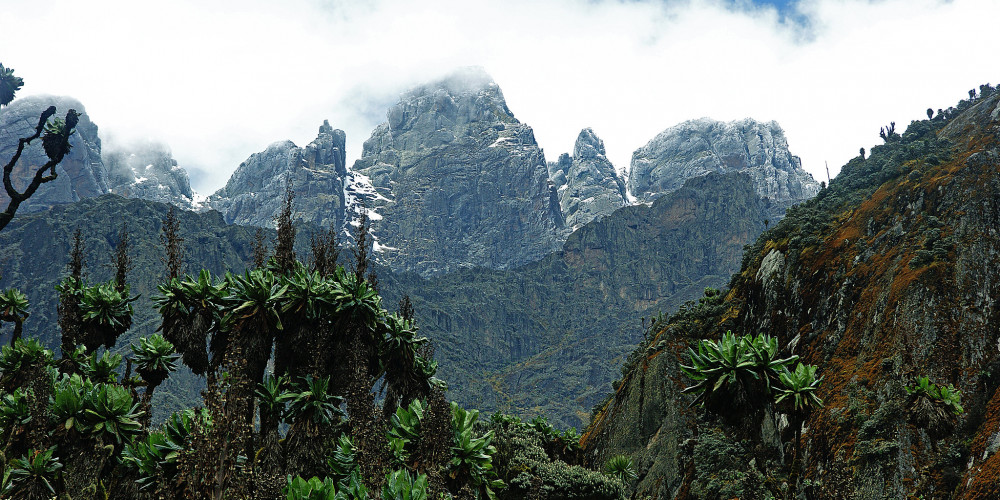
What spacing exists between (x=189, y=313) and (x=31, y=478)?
267 inches

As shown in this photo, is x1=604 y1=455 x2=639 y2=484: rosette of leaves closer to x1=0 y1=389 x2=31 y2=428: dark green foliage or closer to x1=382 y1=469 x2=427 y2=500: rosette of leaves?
x1=382 y1=469 x2=427 y2=500: rosette of leaves

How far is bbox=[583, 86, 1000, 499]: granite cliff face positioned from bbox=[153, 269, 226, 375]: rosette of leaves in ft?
57.1

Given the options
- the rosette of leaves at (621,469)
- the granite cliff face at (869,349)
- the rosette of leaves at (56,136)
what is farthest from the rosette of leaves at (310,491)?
the rosette of leaves at (621,469)

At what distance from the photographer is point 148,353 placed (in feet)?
77.4

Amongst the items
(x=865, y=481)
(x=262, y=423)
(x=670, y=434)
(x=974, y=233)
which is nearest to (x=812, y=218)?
(x=974, y=233)

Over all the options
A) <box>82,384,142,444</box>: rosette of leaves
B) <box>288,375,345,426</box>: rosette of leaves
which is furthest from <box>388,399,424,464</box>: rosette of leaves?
<box>82,384,142,444</box>: rosette of leaves

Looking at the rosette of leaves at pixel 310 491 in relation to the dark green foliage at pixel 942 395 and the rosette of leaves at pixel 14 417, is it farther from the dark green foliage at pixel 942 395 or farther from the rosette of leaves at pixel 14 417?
the dark green foliage at pixel 942 395

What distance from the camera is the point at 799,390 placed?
18.6 meters

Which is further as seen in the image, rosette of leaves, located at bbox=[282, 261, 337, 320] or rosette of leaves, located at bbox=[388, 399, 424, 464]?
rosette of leaves, located at bbox=[282, 261, 337, 320]

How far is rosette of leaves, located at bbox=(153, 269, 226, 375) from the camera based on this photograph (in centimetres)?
2217

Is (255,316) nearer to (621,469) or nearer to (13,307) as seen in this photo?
(13,307)

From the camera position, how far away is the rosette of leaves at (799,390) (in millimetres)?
18497

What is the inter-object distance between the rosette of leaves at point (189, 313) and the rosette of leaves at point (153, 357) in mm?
1332

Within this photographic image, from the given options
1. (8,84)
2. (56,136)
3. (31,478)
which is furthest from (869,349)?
(8,84)
